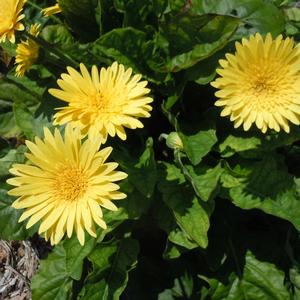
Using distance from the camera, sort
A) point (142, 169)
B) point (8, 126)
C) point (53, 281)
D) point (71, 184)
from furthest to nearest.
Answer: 1. point (8, 126)
2. point (53, 281)
3. point (142, 169)
4. point (71, 184)

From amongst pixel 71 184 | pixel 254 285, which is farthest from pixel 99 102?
pixel 254 285

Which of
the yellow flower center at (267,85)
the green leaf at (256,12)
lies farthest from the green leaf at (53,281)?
the green leaf at (256,12)

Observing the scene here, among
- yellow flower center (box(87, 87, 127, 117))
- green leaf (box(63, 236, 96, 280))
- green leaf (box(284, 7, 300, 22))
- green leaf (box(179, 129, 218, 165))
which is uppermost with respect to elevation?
green leaf (box(284, 7, 300, 22))

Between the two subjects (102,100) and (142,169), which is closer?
(102,100)

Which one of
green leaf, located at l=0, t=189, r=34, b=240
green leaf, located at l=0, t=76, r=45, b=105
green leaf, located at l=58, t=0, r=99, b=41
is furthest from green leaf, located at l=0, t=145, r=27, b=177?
green leaf, located at l=58, t=0, r=99, b=41

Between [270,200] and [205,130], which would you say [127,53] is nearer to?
[205,130]

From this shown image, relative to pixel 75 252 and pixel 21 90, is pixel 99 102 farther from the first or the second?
pixel 21 90

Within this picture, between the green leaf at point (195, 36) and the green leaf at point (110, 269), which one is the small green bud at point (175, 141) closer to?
the green leaf at point (195, 36)

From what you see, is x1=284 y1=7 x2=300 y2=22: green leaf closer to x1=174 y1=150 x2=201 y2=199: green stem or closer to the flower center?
x1=174 y1=150 x2=201 y2=199: green stem
